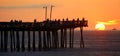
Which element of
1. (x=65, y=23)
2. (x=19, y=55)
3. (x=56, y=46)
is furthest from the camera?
(x=56, y=46)

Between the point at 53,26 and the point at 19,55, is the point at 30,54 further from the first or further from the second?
the point at 53,26

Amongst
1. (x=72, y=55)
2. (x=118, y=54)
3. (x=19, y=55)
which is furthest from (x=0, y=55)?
(x=118, y=54)

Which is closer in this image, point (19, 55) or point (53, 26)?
point (19, 55)

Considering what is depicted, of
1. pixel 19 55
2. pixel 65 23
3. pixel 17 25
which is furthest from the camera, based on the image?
pixel 65 23

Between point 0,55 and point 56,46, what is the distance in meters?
18.7

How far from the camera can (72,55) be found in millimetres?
53969

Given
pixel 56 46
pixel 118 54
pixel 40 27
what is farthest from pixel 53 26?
pixel 118 54

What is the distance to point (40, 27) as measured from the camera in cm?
6347

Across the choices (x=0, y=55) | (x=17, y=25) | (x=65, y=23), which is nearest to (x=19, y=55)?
(x=0, y=55)

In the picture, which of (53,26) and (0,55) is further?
(53,26)

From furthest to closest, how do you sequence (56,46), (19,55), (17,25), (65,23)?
(56,46)
(65,23)
(17,25)
(19,55)

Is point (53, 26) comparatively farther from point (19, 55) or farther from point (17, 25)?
point (19, 55)

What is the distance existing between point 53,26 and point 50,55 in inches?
438

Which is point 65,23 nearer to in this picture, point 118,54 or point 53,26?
point 53,26
